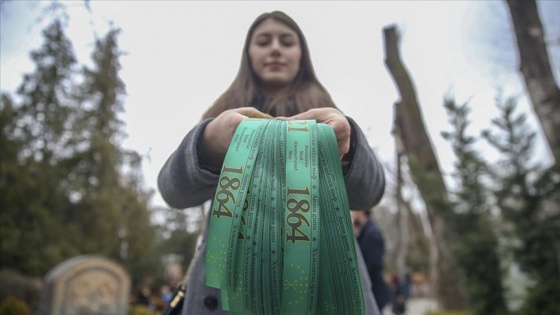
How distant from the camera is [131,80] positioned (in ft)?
2.73

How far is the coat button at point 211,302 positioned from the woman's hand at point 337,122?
0.34 m

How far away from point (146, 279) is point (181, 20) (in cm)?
1774

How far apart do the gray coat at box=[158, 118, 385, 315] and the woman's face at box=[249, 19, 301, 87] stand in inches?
7.3

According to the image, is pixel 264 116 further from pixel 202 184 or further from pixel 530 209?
pixel 530 209

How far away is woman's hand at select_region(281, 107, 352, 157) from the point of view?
0.66m

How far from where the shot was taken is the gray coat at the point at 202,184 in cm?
69

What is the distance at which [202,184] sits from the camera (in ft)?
2.36

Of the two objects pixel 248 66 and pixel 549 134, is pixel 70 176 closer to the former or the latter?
pixel 549 134

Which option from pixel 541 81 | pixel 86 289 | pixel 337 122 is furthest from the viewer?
pixel 86 289

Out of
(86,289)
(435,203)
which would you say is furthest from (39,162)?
(435,203)

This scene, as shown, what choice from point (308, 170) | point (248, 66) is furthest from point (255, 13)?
point (308, 170)

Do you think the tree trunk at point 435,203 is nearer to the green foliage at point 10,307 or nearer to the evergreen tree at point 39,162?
the evergreen tree at point 39,162

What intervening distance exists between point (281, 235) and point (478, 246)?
6.78m

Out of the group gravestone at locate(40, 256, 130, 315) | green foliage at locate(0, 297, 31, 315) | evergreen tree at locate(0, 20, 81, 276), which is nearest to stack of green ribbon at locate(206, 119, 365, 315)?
evergreen tree at locate(0, 20, 81, 276)
